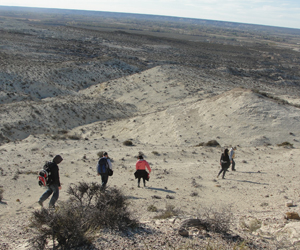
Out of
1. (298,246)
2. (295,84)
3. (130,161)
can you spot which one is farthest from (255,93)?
(295,84)

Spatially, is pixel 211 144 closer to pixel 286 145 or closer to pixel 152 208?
pixel 286 145

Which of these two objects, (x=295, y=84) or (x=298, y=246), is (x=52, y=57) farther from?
(x=298, y=246)

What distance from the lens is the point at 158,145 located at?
56.4 feet

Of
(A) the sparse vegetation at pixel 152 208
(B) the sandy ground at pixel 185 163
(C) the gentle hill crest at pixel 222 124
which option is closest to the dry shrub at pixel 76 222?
(B) the sandy ground at pixel 185 163

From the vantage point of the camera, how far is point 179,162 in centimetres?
1355

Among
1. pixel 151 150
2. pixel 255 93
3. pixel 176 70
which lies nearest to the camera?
pixel 151 150

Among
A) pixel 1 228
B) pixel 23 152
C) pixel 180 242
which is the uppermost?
pixel 180 242

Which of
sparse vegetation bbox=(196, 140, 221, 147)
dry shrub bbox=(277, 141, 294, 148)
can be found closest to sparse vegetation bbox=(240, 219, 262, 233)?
sparse vegetation bbox=(196, 140, 221, 147)

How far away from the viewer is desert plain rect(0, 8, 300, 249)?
249 inches

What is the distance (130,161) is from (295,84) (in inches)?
2013

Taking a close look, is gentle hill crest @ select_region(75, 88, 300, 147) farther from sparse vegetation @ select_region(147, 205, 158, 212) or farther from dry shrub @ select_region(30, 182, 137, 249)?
dry shrub @ select_region(30, 182, 137, 249)

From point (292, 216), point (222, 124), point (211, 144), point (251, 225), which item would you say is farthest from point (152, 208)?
point (222, 124)

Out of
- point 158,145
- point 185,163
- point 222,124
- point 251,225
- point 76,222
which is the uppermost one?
point 76,222

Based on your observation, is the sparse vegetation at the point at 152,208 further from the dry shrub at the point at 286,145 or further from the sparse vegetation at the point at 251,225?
the dry shrub at the point at 286,145
